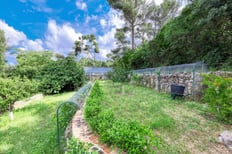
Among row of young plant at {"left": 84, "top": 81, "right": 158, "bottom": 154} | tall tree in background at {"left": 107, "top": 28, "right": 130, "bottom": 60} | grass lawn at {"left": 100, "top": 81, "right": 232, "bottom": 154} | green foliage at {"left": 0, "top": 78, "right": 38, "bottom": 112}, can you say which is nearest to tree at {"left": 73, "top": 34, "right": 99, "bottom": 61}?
tall tree in background at {"left": 107, "top": 28, "right": 130, "bottom": 60}

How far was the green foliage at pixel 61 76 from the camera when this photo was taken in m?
11.8

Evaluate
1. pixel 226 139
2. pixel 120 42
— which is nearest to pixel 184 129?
pixel 226 139

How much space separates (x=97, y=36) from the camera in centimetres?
3034

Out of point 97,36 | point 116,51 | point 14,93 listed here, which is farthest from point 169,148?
point 97,36

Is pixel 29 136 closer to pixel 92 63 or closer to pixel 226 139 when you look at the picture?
pixel 226 139

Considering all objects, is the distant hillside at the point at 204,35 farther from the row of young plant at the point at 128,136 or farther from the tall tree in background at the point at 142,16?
the tall tree in background at the point at 142,16

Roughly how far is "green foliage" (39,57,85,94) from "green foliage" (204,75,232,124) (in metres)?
11.0

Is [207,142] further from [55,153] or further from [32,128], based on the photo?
[32,128]

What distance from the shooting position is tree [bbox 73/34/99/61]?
1164 inches

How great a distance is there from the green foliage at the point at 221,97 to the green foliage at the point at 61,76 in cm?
1101

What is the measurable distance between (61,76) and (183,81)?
981 centimetres

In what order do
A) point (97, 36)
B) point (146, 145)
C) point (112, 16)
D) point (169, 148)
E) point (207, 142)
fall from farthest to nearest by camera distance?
point (97, 36), point (112, 16), point (207, 142), point (169, 148), point (146, 145)

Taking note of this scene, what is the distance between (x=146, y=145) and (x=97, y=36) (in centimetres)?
3034

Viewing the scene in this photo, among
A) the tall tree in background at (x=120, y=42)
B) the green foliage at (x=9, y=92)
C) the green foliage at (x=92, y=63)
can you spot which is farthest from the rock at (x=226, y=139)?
the green foliage at (x=92, y=63)
